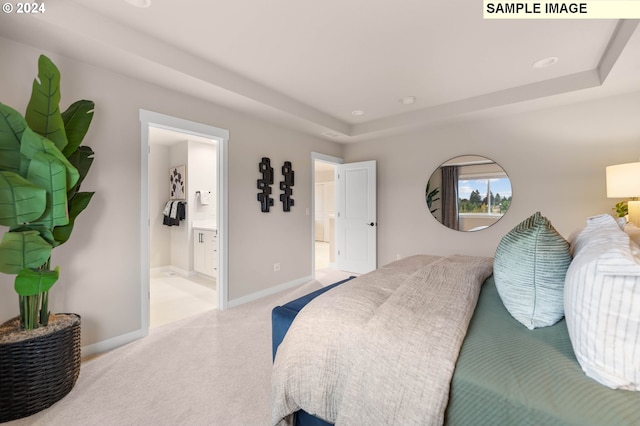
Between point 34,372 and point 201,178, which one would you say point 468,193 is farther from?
point 34,372

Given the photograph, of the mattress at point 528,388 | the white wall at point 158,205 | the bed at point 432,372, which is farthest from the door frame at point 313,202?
the mattress at point 528,388

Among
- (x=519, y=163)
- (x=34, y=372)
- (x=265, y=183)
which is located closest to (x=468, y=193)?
(x=519, y=163)

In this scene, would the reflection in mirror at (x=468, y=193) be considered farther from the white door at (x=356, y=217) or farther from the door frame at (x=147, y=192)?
the door frame at (x=147, y=192)

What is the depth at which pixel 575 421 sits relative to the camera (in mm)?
743

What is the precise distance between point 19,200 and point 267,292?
8.96 feet

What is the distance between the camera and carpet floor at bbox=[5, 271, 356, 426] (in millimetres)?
1615

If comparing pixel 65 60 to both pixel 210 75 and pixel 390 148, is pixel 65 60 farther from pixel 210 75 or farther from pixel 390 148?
pixel 390 148

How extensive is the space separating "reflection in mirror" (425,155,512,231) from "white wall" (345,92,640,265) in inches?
3.5

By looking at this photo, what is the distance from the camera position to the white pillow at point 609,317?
79 cm

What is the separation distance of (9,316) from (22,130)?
4.52 ft

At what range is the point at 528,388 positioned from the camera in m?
0.84

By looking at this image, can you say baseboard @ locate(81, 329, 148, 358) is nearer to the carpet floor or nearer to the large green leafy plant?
the carpet floor

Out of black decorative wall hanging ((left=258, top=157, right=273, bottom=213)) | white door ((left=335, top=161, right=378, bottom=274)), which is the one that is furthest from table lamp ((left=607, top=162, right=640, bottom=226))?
black decorative wall hanging ((left=258, top=157, right=273, bottom=213))

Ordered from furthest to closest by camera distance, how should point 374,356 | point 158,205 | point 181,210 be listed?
point 158,205 → point 181,210 → point 374,356
